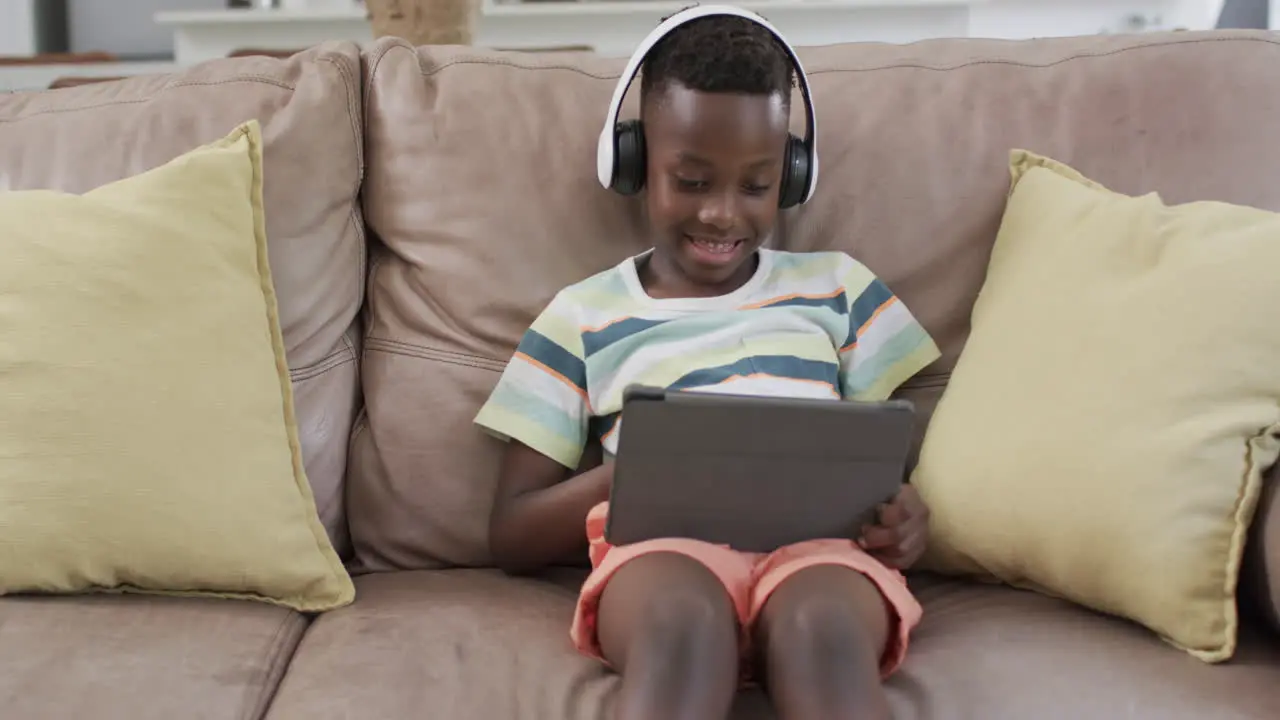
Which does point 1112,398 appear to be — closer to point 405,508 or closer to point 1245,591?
point 1245,591

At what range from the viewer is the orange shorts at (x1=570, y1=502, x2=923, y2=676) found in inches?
38.0

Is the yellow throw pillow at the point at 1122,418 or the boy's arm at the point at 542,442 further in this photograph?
the boy's arm at the point at 542,442

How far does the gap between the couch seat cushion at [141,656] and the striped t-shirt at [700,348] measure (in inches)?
12.8

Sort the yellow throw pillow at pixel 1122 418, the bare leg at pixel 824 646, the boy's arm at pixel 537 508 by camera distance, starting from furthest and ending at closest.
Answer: the boy's arm at pixel 537 508, the yellow throw pillow at pixel 1122 418, the bare leg at pixel 824 646

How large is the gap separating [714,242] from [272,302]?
1.55 ft

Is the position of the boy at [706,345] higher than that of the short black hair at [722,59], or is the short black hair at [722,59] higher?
the short black hair at [722,59]

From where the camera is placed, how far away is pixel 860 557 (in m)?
1.01

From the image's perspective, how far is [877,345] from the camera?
1.22m

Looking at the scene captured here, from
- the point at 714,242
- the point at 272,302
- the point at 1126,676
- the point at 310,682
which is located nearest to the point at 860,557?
the point at 1126,676

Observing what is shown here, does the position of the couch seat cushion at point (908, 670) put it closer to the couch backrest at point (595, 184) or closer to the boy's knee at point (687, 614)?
the boy's knee at point (687, 614)

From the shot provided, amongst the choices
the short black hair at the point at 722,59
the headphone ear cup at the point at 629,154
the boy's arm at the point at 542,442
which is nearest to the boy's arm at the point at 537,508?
the boy's arm at the point at 542,442

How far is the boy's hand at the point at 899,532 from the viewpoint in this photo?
0.99 meters

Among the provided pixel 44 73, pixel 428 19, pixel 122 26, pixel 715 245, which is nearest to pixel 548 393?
pixel 715 245

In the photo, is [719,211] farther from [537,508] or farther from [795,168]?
[537,508]
